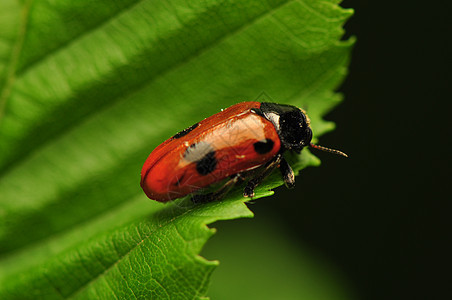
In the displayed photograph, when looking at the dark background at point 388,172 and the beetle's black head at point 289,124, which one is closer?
the beetle's black head at point 289,124

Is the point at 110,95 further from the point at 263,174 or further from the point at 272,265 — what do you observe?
the point at 272,265

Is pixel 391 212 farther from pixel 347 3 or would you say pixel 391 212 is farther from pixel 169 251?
pixel 169 251

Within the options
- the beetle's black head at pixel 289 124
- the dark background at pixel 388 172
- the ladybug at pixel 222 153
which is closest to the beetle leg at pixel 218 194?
the ladybug at pixel 222 153

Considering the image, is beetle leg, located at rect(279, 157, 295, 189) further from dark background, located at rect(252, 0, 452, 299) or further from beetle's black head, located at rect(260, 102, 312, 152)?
dark background, located at rect(252, 0, 452, 299)

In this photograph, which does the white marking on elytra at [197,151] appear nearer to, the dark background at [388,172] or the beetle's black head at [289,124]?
the beetle's black head at [289,124]

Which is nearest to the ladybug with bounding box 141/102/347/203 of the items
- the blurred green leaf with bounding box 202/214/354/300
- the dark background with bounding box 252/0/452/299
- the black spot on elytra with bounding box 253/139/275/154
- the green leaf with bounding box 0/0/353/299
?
the black spot on elytra with bounding box 253/139/275/154

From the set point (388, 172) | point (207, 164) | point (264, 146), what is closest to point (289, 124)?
point (264, 146)
